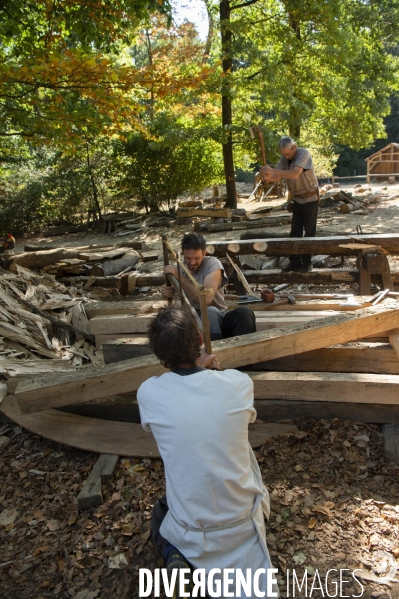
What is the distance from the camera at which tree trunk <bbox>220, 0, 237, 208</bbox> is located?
13.0m

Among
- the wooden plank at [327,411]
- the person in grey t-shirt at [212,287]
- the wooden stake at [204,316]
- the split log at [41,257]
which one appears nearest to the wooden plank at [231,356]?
the person in grey t-shirt at [212,287]

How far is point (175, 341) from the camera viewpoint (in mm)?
2168

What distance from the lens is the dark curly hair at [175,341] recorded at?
2164 mm

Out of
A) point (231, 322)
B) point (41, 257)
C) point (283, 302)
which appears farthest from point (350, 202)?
point (231, 322)

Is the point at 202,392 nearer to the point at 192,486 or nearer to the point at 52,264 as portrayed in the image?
the point at 192,486

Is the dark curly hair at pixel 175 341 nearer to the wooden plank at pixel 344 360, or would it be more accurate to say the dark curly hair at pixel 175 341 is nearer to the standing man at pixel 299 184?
the wooden plank at pixel 344 360

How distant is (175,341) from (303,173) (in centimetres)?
531

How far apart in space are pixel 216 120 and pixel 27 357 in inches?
516

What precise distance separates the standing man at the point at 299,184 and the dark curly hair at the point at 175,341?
4793 mm

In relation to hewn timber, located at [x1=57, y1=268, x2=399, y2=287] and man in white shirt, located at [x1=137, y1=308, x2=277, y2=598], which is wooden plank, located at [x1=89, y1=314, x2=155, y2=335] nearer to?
man in white shirt, located at [x1=137, y1=308, x2=277, y2=598]

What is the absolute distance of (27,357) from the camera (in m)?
4.40

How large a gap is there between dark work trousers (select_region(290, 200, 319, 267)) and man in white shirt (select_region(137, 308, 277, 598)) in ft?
16.8

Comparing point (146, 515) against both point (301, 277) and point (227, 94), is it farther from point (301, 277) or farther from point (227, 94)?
point (227, 94)

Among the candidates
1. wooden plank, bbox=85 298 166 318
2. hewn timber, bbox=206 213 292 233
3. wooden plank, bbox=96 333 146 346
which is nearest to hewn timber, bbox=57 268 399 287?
wooden plank, bbox=85 298 166 318
